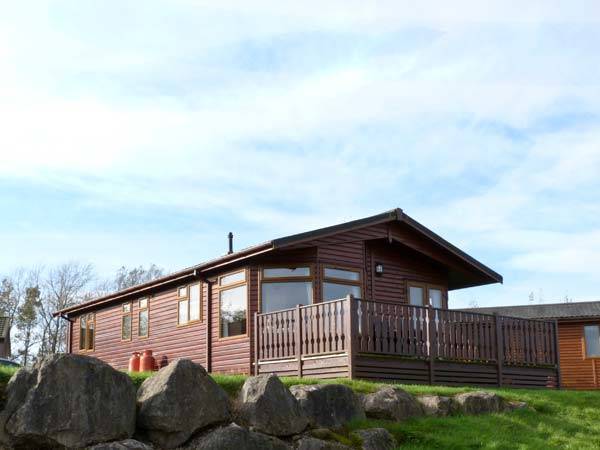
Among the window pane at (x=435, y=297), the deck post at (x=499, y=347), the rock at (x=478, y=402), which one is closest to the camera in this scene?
the rock at (x=478, y=402)

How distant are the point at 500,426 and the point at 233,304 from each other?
27.8 feet

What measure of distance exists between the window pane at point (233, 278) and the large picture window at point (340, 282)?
189 centimetres

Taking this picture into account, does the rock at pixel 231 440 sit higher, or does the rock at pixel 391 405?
the rock at pixel 391 405

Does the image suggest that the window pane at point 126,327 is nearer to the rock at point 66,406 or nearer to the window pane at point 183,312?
the window pane at point 183,312

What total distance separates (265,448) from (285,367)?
6.63 m

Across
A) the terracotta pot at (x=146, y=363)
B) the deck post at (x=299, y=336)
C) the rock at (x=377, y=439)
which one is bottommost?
the rock at (x=377, y=439)

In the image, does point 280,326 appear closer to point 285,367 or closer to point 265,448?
point 285,367

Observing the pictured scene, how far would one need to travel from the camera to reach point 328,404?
11930mm

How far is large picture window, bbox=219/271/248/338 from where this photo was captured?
19.5 meters

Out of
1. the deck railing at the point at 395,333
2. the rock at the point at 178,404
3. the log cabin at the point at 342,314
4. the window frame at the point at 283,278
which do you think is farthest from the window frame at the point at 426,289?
the rock at the point at 178,404

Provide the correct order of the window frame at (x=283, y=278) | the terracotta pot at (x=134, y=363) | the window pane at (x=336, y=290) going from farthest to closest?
the terracotta pot at (x=134, y=363) → the window pane at (x=336, y=290) → the window frame at (x=283, y=278)

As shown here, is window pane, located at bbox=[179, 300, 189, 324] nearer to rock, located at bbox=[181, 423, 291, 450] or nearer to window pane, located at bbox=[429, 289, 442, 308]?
window pane, located at bbox=[429, 289, 442, 308]

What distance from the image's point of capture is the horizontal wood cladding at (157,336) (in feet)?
70.3

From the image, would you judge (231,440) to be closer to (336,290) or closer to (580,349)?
(336,290)
